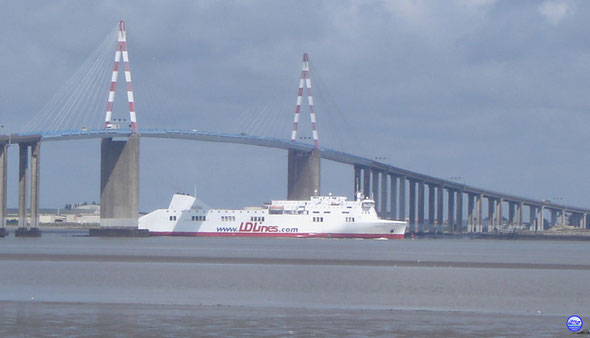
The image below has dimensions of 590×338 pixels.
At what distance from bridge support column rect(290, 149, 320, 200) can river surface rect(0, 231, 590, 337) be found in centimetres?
7045

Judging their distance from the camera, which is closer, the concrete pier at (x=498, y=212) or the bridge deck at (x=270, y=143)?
the bridge deck at (x=270, y=143)

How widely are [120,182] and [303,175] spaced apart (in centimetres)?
2990

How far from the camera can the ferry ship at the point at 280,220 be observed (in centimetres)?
10788

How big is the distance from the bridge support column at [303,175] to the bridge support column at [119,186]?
26.7m

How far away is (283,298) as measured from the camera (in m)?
31.6

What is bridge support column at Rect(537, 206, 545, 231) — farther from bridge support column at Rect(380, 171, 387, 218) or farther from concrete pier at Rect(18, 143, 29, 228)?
concrete pier at Rect(18, 143, 29, 228)

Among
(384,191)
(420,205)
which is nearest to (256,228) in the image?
(384,191)

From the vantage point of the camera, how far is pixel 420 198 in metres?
153

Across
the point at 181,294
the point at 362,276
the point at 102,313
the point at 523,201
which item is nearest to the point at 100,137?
the point at 362,276

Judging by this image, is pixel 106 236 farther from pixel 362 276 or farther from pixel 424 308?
pixel 424 308

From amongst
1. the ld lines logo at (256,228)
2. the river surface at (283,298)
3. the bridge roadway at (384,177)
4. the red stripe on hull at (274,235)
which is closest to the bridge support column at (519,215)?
the bridge roadway at (384,177)

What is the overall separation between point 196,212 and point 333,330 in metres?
90.6

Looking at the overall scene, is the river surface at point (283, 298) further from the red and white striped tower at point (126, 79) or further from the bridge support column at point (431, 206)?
the bridge support column at point (431, 206)
